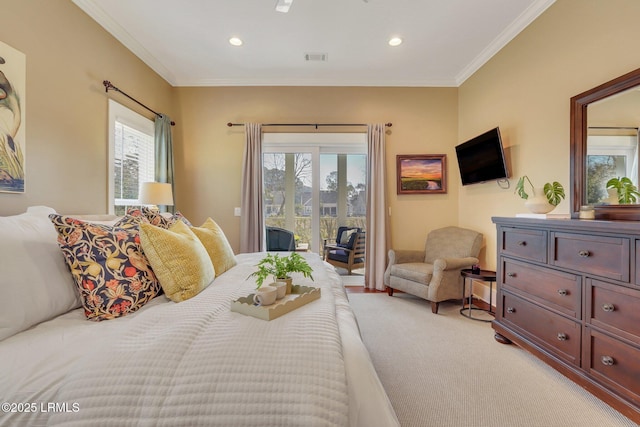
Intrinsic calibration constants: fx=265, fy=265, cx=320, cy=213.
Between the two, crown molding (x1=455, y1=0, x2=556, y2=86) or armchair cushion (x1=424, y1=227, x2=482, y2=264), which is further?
armchair cushion (x1=424, y1=227, x2=482, y2=264)

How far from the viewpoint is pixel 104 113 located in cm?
257

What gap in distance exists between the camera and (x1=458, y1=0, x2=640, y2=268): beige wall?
1.93m

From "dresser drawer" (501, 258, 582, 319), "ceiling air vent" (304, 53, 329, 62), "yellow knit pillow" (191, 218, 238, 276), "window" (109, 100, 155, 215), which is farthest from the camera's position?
"ceiling air vent" (304, 53, 329, 62)

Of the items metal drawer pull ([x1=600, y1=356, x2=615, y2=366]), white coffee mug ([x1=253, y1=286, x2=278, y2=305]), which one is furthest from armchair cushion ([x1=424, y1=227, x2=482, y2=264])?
white coffee mug ([x1=253, y1=286, x2=278, y2=305])

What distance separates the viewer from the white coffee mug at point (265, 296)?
3.62 feet

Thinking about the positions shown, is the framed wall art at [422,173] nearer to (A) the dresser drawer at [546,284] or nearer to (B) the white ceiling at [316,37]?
(B) the white ceiling at [316,37]

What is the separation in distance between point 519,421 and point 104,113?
3.98 metres

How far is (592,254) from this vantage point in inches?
61.6

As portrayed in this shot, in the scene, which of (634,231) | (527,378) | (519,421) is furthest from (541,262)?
(519,421)

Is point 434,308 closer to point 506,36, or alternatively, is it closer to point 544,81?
point 544,81

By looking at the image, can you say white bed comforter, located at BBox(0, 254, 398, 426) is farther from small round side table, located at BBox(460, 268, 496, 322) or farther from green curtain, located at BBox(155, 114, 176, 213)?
green curtain, located at BBox(155, 114, 176, 213)

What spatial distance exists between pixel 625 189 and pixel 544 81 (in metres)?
1.26

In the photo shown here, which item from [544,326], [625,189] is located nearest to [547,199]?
[625,189]

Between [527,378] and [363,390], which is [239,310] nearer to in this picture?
[363,390]
